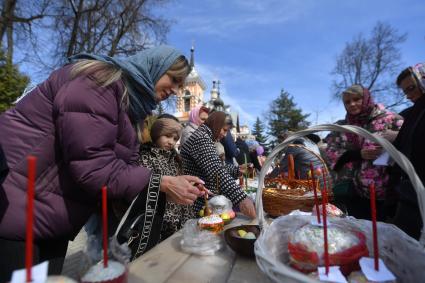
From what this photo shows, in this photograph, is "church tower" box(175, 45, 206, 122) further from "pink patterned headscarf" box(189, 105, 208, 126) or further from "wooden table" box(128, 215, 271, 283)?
"wooden table" box(128, 215, 271, 283)

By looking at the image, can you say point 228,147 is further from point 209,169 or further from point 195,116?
point 209,169

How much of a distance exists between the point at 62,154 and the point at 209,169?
1003 mm

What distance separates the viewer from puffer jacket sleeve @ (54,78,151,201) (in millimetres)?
946

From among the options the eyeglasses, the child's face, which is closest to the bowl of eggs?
the child's face

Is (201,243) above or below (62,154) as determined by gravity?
below

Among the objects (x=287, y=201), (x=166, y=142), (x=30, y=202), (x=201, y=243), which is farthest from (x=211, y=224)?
(x=166, y=142)

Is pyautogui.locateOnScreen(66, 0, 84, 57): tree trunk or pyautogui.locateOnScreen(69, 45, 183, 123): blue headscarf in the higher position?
pyautogui.locateOnScreen(66, 0, 84, 57): tree trunk

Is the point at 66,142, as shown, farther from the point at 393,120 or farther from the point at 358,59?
the point at 358,59

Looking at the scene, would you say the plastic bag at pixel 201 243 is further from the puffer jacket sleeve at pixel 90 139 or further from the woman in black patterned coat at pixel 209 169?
the woman in black patterned coat at pixel 209 169

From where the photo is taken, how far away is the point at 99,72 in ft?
3.50

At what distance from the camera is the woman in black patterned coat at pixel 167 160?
184 cm

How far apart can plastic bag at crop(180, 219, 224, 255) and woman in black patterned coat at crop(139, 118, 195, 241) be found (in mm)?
625

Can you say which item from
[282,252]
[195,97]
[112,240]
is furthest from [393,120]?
[195,97]

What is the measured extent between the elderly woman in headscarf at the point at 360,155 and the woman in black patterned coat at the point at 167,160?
124cm
